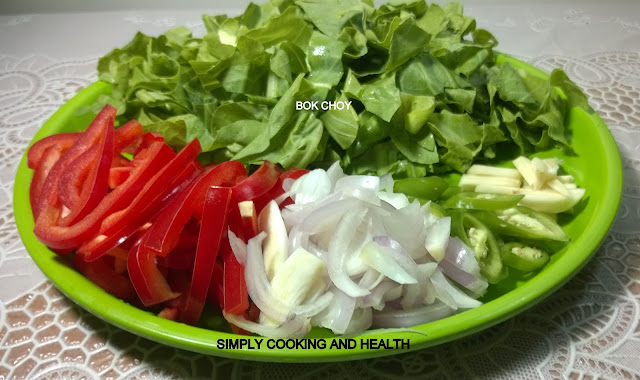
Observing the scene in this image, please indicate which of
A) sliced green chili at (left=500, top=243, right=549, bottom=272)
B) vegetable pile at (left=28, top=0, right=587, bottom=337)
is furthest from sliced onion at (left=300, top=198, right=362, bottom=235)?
sliced green chili at (left=500, top=243, right=549, bottom=272)

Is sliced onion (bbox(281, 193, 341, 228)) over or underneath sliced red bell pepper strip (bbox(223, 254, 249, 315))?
over

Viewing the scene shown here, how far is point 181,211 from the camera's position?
101 centimetres

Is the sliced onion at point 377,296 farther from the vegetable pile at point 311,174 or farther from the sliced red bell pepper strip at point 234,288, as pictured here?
the sliced red bell pepper strip at point 234,288

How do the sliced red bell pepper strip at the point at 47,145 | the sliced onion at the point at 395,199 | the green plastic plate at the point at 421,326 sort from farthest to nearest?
the sliced red bell pepper strip at the point at 47,145 → the sliced onion at the point at 395,199 → the green plastic plate at the point at 421,326

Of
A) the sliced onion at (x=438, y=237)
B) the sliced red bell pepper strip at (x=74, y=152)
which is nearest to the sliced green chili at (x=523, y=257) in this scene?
the sliced onion at (x=438, y=237)

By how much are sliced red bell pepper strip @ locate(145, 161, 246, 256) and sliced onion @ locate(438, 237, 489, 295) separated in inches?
18.2

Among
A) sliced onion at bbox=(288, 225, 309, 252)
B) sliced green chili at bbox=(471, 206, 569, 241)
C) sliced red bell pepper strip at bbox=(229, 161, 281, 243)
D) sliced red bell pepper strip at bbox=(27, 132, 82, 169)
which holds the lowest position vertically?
sliced green chili at bbox=(471, 206, 569, 241)

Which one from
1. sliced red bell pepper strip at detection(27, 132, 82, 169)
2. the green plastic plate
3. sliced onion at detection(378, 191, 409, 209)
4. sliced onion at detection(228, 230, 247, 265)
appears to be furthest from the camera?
sliced red bell pepper strip at detection(27, 132, 82, 169)

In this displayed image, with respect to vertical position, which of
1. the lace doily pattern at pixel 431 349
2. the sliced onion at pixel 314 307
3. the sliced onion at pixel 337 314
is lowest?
the lace doily pattern at pixel 431 349

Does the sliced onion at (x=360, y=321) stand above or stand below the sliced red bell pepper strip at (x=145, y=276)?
below

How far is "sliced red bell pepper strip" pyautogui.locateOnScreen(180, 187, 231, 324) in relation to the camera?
3.22ft

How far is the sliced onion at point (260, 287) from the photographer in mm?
953

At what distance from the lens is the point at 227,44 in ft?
4.68

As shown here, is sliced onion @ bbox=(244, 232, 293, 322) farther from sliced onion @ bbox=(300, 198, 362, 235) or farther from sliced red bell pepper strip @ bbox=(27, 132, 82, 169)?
sliced red bell pepper strip @ bbox=(27, 132, 82, 169)
